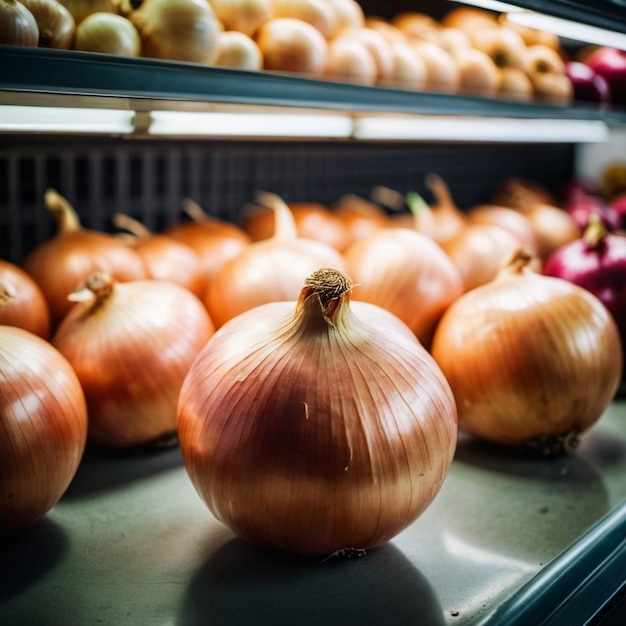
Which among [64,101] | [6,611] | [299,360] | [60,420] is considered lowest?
[6,611]

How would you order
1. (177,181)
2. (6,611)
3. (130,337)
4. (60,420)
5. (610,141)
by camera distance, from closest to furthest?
(6,611) < (60,420) < (130,337) < (177,181) < (610,141)

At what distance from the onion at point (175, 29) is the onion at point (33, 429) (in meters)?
0.39

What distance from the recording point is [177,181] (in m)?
1.60

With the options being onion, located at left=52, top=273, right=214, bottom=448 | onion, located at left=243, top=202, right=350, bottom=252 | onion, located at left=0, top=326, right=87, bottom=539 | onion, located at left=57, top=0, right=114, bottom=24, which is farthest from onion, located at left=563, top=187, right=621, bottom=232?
onion, located at left=0, top=326, right=87, bottom=539

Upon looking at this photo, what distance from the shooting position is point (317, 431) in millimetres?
729

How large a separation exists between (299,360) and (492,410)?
44cm

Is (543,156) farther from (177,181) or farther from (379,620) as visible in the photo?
(379,620)

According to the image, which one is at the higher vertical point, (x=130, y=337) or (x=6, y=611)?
(x=130, y=337)

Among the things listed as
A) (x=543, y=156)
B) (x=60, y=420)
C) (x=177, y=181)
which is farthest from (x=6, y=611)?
(x=543, y=156)

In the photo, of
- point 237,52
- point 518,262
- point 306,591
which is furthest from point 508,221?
point 306,591

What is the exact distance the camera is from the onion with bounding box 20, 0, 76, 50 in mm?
771

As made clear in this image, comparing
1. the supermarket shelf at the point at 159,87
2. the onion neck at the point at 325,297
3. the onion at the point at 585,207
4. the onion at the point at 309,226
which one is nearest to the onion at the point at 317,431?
the onion neck at the point at 325,297

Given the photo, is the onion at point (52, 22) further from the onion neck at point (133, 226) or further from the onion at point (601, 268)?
the onion at point (601, 268)

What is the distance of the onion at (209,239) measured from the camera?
4.45ft
